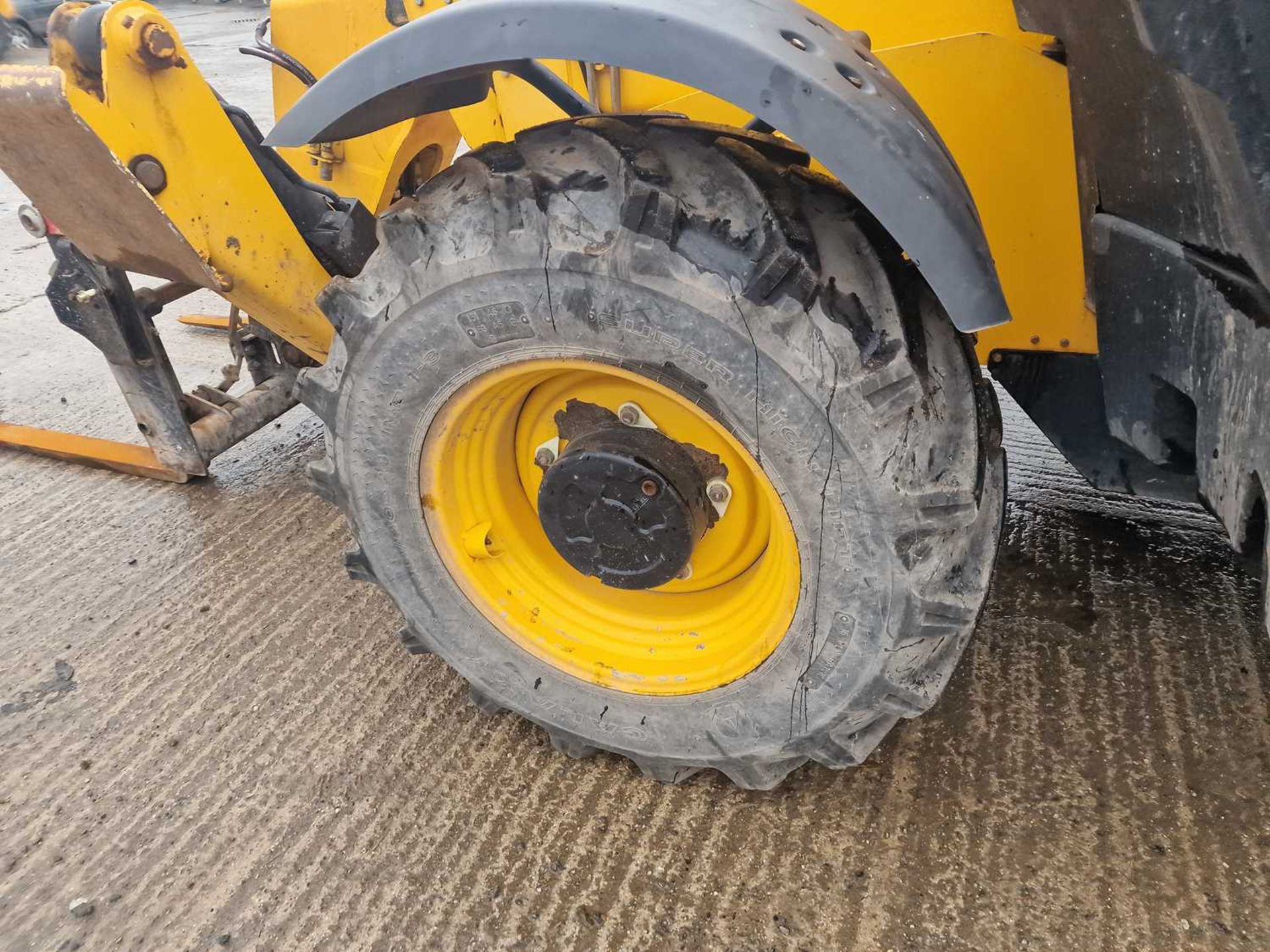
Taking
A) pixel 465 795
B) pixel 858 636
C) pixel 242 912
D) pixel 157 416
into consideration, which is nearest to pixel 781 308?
pixel 858 636

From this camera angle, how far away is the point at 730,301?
124 centimetres

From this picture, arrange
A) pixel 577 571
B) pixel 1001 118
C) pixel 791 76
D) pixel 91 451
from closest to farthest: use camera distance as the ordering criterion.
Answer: pixel 791 76, pixel 1001 118, pixel 577 571, pixel 91 451

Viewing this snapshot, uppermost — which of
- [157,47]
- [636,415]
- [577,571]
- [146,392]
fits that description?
[157,47]

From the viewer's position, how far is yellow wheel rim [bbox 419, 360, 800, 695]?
160cm

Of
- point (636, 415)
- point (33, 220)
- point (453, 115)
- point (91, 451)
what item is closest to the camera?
point (636, 415)

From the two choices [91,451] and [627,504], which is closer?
[627,504]

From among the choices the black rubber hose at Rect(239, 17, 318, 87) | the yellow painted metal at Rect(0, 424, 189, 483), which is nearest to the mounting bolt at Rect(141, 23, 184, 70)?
the black rubber hose at Rect(239, 17, 318, 87)

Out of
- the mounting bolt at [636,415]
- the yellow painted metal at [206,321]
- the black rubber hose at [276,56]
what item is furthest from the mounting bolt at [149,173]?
the yellow painted metal at [206,321]

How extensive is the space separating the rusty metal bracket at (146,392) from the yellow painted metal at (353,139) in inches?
23.1

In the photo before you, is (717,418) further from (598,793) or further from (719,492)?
(598,793)

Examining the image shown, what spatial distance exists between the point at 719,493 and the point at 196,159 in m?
1.37

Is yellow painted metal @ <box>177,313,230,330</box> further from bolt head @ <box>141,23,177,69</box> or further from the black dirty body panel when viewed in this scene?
the black dirty body panel

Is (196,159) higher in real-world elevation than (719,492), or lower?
higher

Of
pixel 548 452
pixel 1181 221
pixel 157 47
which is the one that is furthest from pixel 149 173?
pixel 1181 221
